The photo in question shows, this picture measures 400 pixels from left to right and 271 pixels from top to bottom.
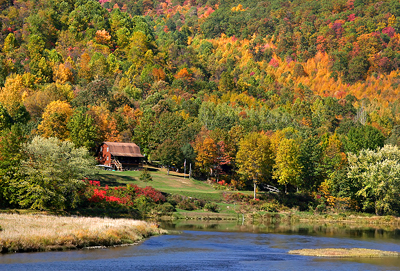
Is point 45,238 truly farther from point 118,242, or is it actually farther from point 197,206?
point 197,206

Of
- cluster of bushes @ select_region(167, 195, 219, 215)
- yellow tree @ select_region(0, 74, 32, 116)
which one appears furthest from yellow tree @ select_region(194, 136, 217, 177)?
yellow tree @ select_region(0, 74, 32, 116)

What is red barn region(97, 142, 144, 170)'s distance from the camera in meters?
111

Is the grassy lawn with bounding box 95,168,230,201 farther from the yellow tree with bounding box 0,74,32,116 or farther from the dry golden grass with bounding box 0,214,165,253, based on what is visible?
the yellow tree with bounding box 0,74,32,116

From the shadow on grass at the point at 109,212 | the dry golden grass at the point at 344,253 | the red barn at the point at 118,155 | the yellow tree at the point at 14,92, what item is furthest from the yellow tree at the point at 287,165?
the yellow tree at the point at 14,92

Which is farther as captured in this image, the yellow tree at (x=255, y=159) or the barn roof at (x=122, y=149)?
the barn roof at (x=122, y=149)

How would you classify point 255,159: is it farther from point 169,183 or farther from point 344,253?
→ point 344,253

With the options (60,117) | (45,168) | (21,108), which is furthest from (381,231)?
(21,108)

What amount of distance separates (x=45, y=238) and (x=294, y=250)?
26.4 meters

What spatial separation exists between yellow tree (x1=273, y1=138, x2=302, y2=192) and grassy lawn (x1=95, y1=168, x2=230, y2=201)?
13.4 metres

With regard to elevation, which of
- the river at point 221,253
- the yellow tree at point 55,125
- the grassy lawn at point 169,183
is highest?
the yellow tree at point 55,125

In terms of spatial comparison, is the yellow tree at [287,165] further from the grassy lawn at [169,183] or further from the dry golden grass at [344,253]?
the dry golden grass at [344,253]

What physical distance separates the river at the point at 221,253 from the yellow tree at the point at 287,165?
28.1m

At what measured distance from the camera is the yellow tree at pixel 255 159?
10081 centimetres

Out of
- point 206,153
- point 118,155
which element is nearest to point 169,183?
point 206,153
